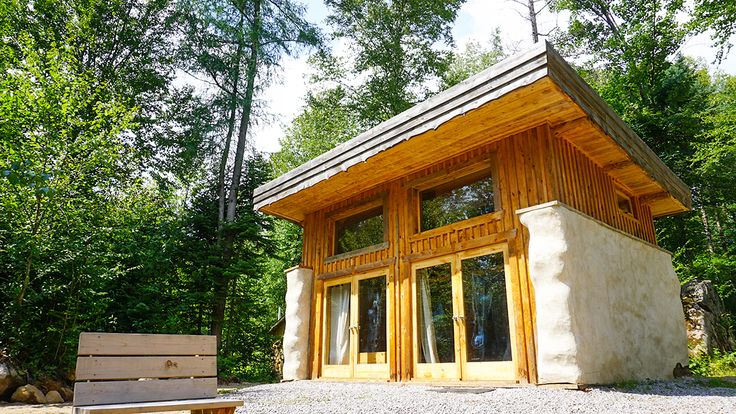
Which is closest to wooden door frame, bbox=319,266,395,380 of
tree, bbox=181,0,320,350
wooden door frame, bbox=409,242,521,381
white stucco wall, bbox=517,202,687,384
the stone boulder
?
wooden door frame, bbox=409,242,521,381

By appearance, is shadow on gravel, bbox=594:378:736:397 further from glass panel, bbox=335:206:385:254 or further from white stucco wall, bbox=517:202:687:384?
glass panel, bbox=335:206:385:254

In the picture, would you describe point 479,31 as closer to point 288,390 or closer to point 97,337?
point 288,390

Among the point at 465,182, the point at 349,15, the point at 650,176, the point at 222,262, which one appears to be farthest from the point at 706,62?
the point at 222,262

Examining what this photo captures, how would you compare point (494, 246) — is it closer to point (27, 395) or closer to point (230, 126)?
point (27, 395)

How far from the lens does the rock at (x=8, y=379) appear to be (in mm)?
7039

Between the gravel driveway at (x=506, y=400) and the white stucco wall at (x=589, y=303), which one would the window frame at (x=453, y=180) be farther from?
the gravel driveway at (x=506, y=400)

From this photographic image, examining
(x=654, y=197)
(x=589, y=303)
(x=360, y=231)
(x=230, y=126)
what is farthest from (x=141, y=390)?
(x=230, y=126)

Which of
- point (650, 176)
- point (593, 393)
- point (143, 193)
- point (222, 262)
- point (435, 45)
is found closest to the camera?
point (593, 393)

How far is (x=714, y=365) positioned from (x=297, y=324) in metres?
8.29

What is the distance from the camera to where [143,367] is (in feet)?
10.1

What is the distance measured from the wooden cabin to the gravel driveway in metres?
0.42

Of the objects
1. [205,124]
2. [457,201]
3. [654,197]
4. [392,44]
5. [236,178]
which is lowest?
[457,201]

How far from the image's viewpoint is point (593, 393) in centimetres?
447

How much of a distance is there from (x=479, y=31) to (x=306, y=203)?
1737cm
